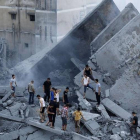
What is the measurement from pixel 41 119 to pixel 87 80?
2.80 meters

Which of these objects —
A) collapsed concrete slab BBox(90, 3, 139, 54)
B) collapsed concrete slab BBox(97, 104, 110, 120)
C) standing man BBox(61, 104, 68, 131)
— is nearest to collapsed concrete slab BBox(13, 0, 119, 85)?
collapsed concrete slab BBox(90, 3, 139, 54)

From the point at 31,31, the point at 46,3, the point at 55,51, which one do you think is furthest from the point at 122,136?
the point at 31,31

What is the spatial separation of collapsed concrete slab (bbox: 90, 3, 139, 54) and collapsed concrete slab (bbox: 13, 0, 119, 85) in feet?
4.93

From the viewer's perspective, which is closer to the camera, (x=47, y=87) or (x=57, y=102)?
(x=57, y=102)

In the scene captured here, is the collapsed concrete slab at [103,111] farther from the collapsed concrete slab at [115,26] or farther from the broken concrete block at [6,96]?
the collapsed concrete slab at [115,26]

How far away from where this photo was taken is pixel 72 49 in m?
19.8

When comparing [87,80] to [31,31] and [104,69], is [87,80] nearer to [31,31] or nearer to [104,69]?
[104,69]

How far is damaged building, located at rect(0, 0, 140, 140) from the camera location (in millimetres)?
13375

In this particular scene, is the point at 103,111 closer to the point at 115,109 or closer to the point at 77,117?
the point at 115,109

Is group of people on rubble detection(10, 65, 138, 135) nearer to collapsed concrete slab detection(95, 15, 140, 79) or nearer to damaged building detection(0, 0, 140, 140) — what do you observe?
damaged building detection(0, 0, 140, 140)

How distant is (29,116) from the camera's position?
14.5m

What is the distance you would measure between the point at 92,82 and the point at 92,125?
131 inches

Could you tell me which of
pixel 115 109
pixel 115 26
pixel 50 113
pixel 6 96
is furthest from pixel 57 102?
pixel 115 26

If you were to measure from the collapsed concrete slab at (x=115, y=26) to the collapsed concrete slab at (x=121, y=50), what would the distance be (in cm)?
204
